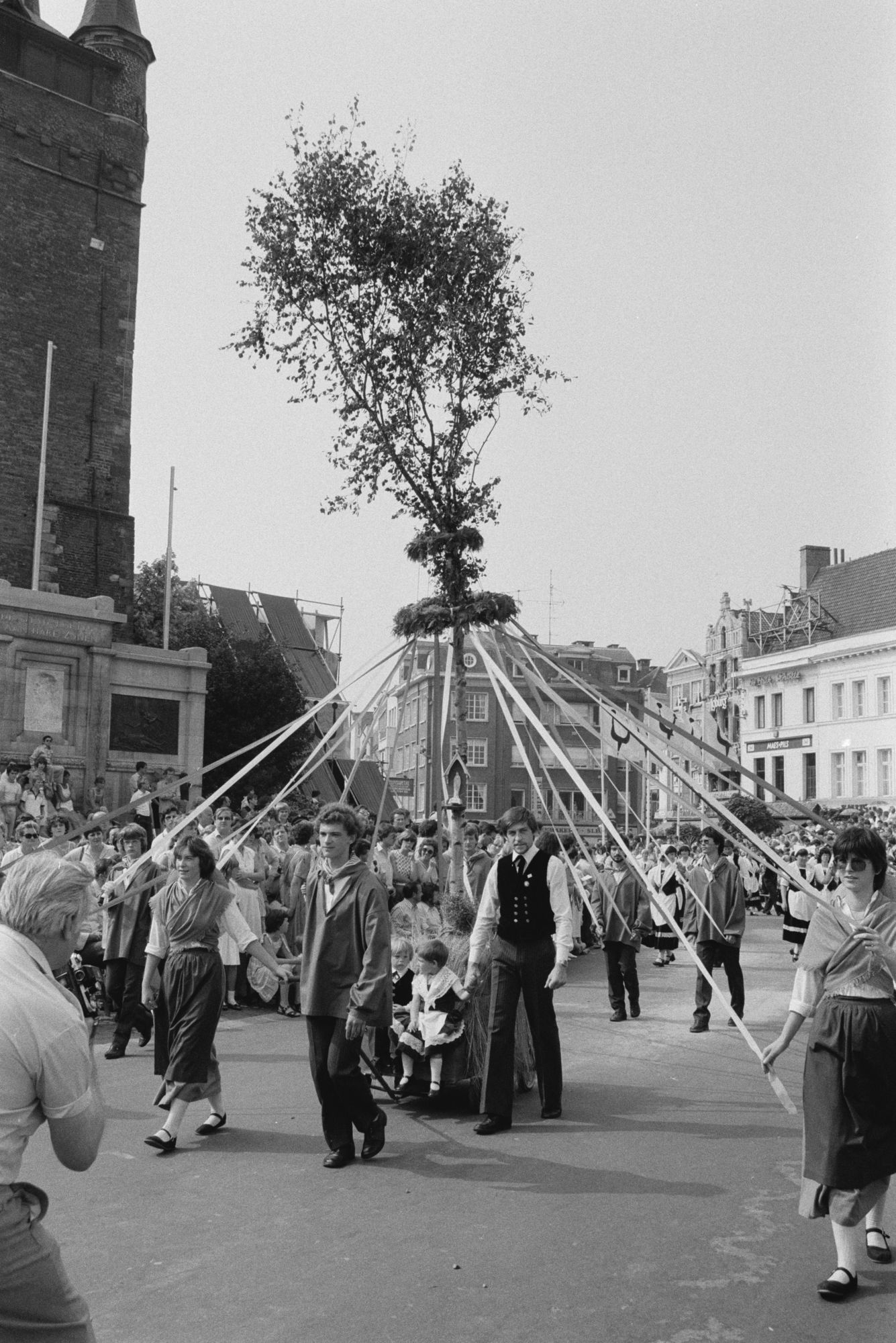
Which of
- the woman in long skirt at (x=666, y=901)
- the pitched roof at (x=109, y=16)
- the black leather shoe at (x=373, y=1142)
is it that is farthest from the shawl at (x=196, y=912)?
the pitched roof at (x=109, y=16)

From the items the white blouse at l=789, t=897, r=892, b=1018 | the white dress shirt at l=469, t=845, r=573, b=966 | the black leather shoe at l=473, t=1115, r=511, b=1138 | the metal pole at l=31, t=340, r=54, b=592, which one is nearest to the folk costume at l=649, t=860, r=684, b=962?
the white dress shirt at l=469, t=845, r=573, b=966

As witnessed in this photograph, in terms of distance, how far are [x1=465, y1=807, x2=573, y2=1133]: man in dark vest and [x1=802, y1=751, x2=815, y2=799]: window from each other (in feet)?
166

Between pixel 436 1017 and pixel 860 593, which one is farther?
pixel 860 593

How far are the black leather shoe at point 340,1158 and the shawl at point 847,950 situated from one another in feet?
9.07

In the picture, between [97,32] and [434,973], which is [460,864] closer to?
[434,973]

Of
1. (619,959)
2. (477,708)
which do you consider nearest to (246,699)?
(477,708)

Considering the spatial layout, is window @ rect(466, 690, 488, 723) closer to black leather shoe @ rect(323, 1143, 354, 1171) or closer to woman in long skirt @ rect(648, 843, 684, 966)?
woman in long skirt @ rect(648, 843, 684, 966)

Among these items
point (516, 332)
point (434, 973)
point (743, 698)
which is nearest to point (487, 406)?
point (516, 332)

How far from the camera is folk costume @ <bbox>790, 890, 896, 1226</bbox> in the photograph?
4.67 metres

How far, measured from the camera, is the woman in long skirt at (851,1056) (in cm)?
466

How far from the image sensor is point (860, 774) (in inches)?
2080

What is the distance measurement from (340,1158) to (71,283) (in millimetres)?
30188

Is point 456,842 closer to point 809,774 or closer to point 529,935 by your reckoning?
point 529,935

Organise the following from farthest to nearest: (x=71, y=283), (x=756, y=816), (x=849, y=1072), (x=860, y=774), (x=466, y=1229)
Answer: (x=860, y=774) < (x=756, y=816) < (x=71, y=283) < (x=466, y=1229) < (x=849, y=1072)
